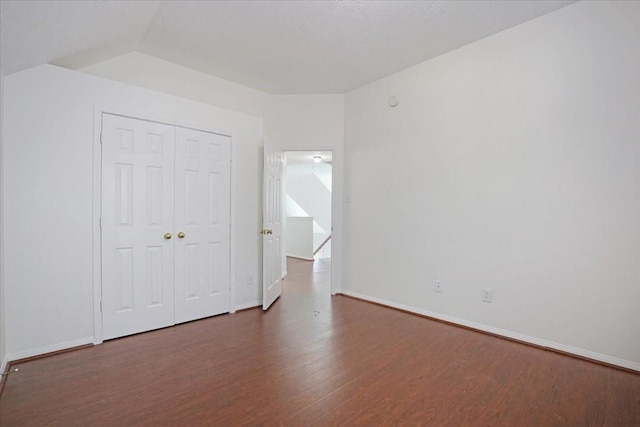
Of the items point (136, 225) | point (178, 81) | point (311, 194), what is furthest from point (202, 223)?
point (311, 194)

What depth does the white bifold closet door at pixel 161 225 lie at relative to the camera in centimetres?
291

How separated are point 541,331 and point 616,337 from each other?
0.49 metres

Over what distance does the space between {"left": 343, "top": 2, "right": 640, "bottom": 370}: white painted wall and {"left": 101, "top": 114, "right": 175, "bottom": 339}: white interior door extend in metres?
2.55

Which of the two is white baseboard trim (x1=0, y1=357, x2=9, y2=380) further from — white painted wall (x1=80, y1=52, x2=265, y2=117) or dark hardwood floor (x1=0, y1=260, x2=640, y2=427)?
white painted wall (x1=80, y1=52, x2=265, y2=117)

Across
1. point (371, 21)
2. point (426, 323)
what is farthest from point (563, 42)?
point (426, 323)

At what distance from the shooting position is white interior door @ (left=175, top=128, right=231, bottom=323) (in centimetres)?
334

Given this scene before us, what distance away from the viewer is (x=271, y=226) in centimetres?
399

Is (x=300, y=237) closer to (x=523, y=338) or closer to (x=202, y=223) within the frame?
(x=202, y=223)

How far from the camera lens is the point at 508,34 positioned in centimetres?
297

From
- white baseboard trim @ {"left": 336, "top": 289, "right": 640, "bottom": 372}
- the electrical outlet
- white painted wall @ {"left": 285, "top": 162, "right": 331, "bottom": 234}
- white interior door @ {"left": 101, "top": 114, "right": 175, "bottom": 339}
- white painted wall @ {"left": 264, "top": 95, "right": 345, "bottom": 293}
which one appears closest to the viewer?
white baseboard trim @ {"left": 336, "top": 289, "right": 640, "bottom": 372}

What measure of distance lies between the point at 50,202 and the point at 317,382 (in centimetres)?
257

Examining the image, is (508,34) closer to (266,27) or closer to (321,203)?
(266,27)

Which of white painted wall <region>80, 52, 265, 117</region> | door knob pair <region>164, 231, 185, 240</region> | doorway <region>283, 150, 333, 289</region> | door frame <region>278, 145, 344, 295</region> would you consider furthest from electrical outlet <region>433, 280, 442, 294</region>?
doorway <region>283, 150, 333, 289</region>

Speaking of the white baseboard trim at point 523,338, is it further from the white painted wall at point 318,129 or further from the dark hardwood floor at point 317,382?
the white painted wall at point 318,129
